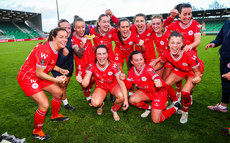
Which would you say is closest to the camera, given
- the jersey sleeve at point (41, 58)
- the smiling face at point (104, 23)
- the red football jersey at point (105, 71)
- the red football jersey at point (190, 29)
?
the jersey sleeve at point (41, 58)

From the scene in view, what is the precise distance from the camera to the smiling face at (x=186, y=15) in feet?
10.4

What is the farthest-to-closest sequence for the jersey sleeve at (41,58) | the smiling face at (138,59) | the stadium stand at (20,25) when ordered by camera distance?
→ the stadium stand at (20,25)
the smiling face at (138,59)
the jersey sleeve at (41,58)

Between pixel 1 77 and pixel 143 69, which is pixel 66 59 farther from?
pixel 1 77

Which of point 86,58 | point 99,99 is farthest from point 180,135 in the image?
point 86,58

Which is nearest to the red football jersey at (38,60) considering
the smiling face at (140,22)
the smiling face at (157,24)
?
the smiling face at (140,22)

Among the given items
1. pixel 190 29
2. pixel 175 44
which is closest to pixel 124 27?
pixel 175 44

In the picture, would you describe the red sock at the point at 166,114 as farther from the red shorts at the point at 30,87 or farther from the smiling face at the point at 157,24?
the red shorts at the point at 30,87

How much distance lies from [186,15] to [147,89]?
5.87 feet

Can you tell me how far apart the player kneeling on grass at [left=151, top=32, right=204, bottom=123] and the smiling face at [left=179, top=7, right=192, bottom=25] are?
2.12 ft

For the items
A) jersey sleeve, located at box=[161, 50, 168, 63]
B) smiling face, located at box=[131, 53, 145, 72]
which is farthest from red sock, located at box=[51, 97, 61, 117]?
jersey sleeve, located at box=[161, 50, 168, 63]

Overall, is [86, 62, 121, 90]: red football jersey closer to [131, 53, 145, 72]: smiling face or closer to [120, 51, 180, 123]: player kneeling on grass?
[120, 51, 180, 123]: player kneeling on grass

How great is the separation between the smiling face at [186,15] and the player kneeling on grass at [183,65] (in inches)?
25.4

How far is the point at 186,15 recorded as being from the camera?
324 centimetres

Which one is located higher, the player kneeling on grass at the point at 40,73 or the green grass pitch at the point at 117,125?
the player kneeling on grass at the point at 40,73
